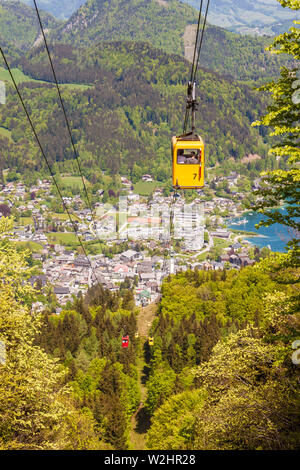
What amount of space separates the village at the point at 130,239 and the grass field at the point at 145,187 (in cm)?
398

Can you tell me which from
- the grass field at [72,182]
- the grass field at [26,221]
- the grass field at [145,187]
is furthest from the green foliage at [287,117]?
the grass field at [72,182]

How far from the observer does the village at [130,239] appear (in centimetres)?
9556

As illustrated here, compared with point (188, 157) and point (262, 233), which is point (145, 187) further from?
point (188, 157)

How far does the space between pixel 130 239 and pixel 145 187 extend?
204 feet

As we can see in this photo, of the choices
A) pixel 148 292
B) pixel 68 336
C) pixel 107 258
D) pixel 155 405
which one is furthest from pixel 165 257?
pixel 155 405

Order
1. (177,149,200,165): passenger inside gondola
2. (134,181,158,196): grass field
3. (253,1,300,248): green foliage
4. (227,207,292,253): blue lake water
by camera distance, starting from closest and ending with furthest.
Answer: (253,1,300,248): green foliage → (177,149,200,165): passenger inside gondola → (227,207,292,253): blue lake water → (134,181,158,196): grass field

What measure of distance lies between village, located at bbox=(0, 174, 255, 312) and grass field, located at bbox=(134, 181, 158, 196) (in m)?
3.98

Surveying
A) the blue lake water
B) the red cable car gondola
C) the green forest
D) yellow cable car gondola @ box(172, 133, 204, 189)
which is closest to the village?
the blue lake water

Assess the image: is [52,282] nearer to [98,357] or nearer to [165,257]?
[165,257]

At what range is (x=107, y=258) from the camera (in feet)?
375

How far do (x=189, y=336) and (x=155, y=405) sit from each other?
29.2ft

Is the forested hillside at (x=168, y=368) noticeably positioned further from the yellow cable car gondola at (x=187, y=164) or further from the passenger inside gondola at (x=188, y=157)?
the passenger inside gondola at (x=188, y=157)

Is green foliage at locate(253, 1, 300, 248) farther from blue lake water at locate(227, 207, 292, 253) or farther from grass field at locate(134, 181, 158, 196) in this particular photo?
grass field at locate(134, 181, 158, 196)

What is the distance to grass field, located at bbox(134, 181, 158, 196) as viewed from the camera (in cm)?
17812
